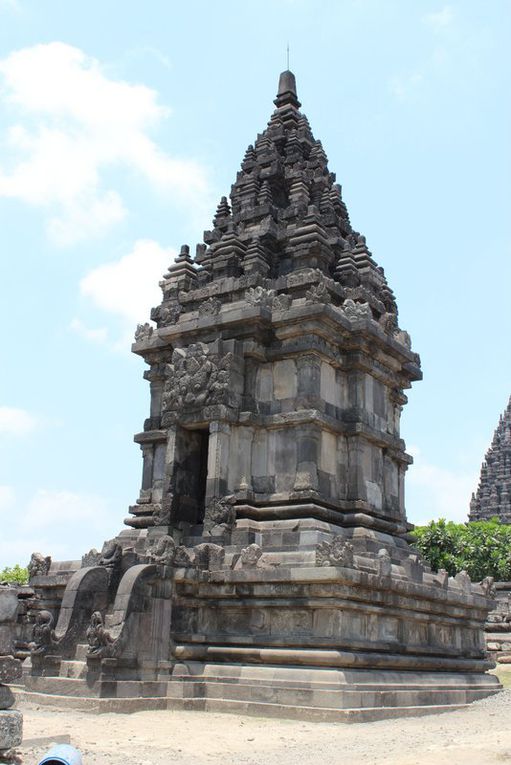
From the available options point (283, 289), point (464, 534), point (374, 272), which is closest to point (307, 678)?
point (283, 289)

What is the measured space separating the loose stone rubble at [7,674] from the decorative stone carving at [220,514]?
31.5ft

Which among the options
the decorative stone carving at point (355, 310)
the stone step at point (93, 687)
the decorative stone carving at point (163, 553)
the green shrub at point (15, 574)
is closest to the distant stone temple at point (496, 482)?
the green shrub at point (15, 574)

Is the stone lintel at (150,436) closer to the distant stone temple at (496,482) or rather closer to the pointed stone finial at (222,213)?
the pointed stone finial at (222,213)

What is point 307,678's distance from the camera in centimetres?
1471

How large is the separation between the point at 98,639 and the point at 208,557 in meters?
3.22

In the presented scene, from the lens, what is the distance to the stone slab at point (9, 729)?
8.33 m

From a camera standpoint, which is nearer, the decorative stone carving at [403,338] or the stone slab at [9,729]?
the stone slab at [9,729]

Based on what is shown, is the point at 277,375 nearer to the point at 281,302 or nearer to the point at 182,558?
the point at 281,302

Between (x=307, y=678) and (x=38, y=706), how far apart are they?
4.72 meters

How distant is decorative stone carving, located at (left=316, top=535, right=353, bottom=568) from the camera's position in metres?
15.2

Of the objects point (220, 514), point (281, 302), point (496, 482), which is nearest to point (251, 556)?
point (220, 514)

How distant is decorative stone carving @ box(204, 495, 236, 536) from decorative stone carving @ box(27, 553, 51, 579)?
3.69 meters

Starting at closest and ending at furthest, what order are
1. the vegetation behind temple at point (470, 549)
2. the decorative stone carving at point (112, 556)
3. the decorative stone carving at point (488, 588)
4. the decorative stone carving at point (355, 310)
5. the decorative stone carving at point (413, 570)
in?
the decorative stone carving at point (112, 556) → the decorative stone carving at point (413, 570) → the decorative stone carving at point (355, 310) → the decorative stone carving at point (488, 588) → the vegetation behind temple at point (470, 549)

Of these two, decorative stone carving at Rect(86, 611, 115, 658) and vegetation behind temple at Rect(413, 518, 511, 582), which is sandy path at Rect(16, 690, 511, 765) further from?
vegetation behind temple at Rect(413, 518, 511, 582)
